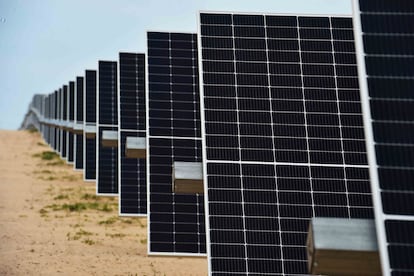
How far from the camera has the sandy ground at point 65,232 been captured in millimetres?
35516

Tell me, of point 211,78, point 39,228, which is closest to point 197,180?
point 211,78

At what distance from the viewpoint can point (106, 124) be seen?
130 feet

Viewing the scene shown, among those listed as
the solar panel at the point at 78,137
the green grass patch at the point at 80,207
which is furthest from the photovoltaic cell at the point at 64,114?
the green grass patch at the point at 80,207

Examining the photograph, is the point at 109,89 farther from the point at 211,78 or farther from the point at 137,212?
the point at 211,78

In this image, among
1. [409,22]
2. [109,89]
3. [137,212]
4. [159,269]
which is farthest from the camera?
[109,89]

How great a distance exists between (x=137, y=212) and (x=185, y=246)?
686cm

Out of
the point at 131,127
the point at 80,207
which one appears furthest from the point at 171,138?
the point at 80,207

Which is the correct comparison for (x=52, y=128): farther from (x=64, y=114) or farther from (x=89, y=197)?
(x=89, y=197)

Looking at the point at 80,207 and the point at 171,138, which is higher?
the point at 171,138

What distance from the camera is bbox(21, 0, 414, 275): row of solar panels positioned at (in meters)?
14.1

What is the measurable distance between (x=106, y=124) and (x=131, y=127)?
6.02m

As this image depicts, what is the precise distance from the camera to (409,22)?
1528 centimetres

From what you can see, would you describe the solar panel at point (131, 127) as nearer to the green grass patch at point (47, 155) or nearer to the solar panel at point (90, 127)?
the solar panel at point (90, 127)

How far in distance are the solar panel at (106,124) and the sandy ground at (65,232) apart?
3455 millimetres
